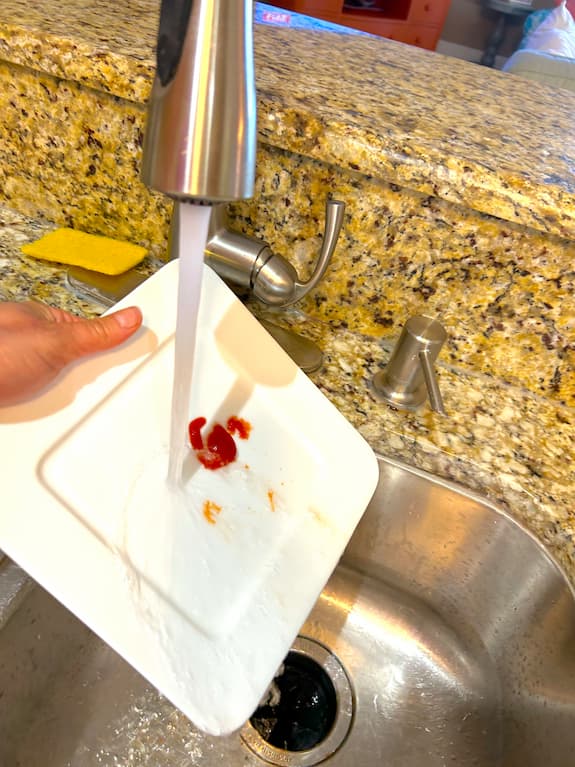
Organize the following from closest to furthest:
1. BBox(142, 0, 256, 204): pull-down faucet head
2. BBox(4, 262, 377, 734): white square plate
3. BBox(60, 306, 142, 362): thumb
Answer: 1. BBox(142, 0, 256, 204): pull-down faucet head
2. BBox(4, 262, 377, 734): white square plate
3. BBox(60, 306, 142, 362): thumb

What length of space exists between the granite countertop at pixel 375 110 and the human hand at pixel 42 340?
11.4 inches

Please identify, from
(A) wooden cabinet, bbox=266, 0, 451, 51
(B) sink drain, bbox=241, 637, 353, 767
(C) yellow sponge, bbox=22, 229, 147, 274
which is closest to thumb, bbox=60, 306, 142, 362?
(C) yellow sponge, bbox=22, 229, 147, 274

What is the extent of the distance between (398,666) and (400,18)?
3.77 m

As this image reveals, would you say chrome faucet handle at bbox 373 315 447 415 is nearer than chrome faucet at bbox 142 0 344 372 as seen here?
No

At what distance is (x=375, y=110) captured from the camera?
0.68 m

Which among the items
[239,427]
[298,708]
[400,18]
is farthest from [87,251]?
[400,18]

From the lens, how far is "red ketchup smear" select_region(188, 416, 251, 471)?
1.85 feet

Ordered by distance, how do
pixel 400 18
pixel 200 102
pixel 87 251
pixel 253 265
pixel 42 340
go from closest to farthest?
pixel 200 102 < pixel 42 340 < pixel 253 265 < pixel 87 251 < pixel 400 18

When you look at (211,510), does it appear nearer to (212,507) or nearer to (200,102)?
(212,507)

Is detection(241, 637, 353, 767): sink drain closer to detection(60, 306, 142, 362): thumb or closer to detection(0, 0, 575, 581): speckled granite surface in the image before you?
detection(0, 0, 575, 581): speckled granite surface

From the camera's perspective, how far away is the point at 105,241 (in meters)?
0.80

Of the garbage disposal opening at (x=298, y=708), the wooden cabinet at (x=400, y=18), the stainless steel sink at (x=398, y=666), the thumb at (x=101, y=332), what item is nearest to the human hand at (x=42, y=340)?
the thumb at (x=101, y=332)

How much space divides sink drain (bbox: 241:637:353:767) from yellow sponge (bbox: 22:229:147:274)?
566mm

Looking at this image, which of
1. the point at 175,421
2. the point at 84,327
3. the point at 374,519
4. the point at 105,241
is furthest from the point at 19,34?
the point at 374,519
